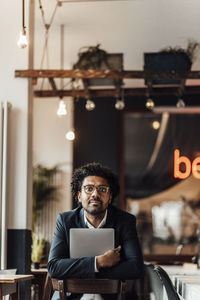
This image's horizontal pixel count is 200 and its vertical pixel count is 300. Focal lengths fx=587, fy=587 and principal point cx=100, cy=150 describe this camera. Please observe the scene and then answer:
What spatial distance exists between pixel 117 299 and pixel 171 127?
920 cm

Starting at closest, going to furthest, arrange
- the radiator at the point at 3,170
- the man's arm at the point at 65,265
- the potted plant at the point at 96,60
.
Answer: the man's arm at the point at 65,265 → the radiator at the point at 3,170 → the potted plant at the point at 96,60

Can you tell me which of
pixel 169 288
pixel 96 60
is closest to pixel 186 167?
pixel 96 60

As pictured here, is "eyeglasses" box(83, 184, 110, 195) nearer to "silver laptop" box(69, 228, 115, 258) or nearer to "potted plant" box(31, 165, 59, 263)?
"silver laptop" box(69, 228, 115, 258)

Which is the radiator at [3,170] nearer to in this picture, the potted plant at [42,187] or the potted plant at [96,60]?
the potted plant at [96,60]

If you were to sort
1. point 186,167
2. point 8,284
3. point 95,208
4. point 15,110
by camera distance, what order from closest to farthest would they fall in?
1. point 95,208
2. point 8,284
3. point 15,110
4. point 186,167

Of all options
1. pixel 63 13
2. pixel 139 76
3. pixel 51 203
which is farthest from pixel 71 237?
pixel 51 203

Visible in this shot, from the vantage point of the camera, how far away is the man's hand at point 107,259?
3.68 metres

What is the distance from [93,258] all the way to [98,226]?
32 cm

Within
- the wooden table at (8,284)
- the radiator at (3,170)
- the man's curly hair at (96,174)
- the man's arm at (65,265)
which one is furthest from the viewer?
the radiator at (3,170)

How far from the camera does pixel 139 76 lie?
22.5ft

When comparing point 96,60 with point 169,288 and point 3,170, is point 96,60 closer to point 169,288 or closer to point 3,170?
point 3,170

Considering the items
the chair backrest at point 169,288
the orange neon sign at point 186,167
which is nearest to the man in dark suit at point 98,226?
the chair backrest at point 169,288

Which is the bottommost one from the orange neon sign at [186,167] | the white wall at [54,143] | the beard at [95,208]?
the beard at [95,208]

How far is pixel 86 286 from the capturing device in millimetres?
3693
